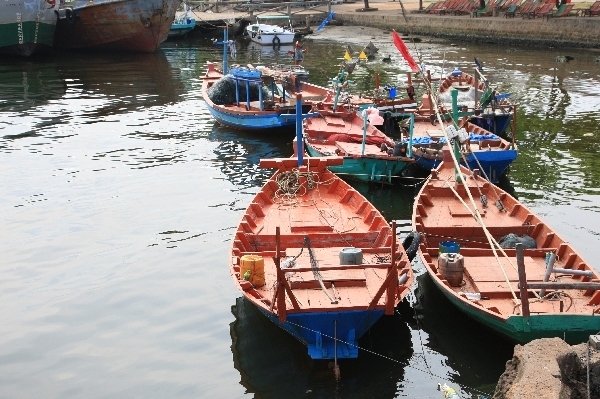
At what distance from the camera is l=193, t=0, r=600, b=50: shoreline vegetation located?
4794cm

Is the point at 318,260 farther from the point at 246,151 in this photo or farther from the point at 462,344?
the point at 246,151

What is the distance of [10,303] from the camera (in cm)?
1428

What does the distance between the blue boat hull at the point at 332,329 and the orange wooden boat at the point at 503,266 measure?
1.76m

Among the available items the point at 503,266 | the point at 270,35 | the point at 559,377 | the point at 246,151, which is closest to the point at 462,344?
the point at 503,266

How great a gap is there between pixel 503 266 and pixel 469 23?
4507cm

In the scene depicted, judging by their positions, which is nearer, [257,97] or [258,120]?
[258,120]

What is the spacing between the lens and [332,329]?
439 inches

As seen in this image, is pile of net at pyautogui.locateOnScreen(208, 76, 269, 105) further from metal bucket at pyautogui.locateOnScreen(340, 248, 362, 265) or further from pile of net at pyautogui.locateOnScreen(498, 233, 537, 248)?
metal bucket at pyautogui.locateOnScreen(340, 248, 362, 265)

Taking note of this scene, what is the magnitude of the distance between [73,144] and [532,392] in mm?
21451

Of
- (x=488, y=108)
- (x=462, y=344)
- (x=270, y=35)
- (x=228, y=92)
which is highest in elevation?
(x=270, y=35)

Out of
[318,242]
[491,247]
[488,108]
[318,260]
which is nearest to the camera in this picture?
[318,260]

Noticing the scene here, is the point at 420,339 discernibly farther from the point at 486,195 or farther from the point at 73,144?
the point at 73,144

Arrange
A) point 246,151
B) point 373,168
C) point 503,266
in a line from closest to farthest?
point 503,266, point 373,168, point 246,151

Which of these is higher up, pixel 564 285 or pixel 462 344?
pixel 564 285
